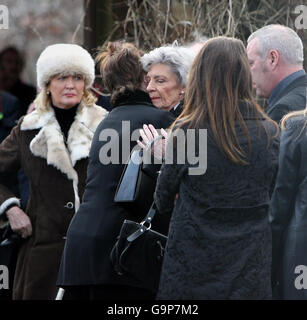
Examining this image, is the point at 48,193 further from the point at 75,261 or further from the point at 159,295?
the point at 159,295

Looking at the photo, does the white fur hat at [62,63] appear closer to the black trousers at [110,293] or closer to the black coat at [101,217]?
the black coat at [101,217]

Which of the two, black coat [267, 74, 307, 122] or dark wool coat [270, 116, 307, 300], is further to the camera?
black coat [267, 74, 307, 122]

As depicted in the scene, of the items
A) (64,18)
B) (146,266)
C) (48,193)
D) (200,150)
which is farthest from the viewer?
(64,18)

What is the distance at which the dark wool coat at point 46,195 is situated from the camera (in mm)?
5336

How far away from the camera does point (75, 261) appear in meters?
4.42

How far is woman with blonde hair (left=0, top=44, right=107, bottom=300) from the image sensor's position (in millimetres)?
5340

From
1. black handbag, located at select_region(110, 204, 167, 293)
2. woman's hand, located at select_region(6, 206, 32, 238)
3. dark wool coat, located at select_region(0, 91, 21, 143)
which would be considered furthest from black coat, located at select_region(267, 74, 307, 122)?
dark wool coat, located at select_region(0, 91, 21, 143)

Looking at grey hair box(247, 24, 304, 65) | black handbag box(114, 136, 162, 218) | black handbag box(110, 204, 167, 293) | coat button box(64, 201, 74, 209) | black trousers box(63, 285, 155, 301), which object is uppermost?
grey hair box(247, 24, 304, 65)

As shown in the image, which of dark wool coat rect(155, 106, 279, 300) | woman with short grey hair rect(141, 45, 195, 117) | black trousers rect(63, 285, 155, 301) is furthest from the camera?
woman with short grey hair rect(141, 45, 195, 117)

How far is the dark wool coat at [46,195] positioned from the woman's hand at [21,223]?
3 cm

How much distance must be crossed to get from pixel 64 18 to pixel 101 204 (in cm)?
668

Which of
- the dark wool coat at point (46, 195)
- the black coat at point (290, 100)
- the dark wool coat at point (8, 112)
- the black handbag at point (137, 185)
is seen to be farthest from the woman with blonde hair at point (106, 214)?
the dark wool coat at point (8, 112)

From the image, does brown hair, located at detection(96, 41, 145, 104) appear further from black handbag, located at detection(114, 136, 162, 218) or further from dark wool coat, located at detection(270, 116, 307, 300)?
dark wool coat, located at detection(270, 116, 307, 300)
